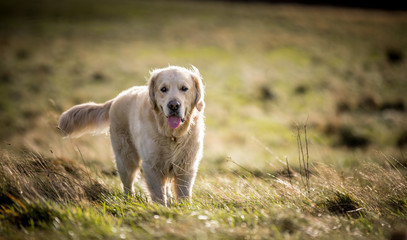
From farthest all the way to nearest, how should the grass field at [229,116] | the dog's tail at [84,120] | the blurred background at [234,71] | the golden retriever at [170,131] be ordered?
the blurred background at [234,71], the dog's tail at [84,120], the golden retriever at [170,131], the grass field at [229,116]

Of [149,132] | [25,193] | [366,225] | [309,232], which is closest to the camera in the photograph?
[309,232]

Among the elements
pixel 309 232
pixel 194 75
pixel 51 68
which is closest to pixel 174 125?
pixel 194 75

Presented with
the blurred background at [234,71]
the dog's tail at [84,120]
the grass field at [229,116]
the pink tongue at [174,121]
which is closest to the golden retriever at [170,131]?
the pink tongue at [174,121]

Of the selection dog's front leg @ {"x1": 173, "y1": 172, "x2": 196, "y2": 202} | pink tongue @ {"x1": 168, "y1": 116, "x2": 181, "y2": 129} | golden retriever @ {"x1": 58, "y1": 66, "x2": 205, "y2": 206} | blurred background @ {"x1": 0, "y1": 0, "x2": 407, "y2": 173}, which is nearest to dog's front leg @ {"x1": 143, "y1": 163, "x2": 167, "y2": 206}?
golden retriever @ {"x1": 58, "y1": 66, "x2": 205, "y2": 206}

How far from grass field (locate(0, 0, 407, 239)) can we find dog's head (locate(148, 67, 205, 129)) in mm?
728

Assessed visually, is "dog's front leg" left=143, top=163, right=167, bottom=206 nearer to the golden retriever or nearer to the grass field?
the golden retriever

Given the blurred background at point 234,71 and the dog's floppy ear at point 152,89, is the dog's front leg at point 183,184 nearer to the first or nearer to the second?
the blurred background at point 234,71

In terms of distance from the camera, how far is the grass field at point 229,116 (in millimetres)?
2879

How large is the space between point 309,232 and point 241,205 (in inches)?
33.1

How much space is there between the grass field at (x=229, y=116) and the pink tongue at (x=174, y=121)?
0.72 m

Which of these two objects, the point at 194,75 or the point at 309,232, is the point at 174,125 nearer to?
the point at 194,75

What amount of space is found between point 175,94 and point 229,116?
8814 millimetres

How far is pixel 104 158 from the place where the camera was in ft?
25.9

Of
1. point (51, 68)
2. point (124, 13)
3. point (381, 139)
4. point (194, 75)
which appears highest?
point (124, 13)
